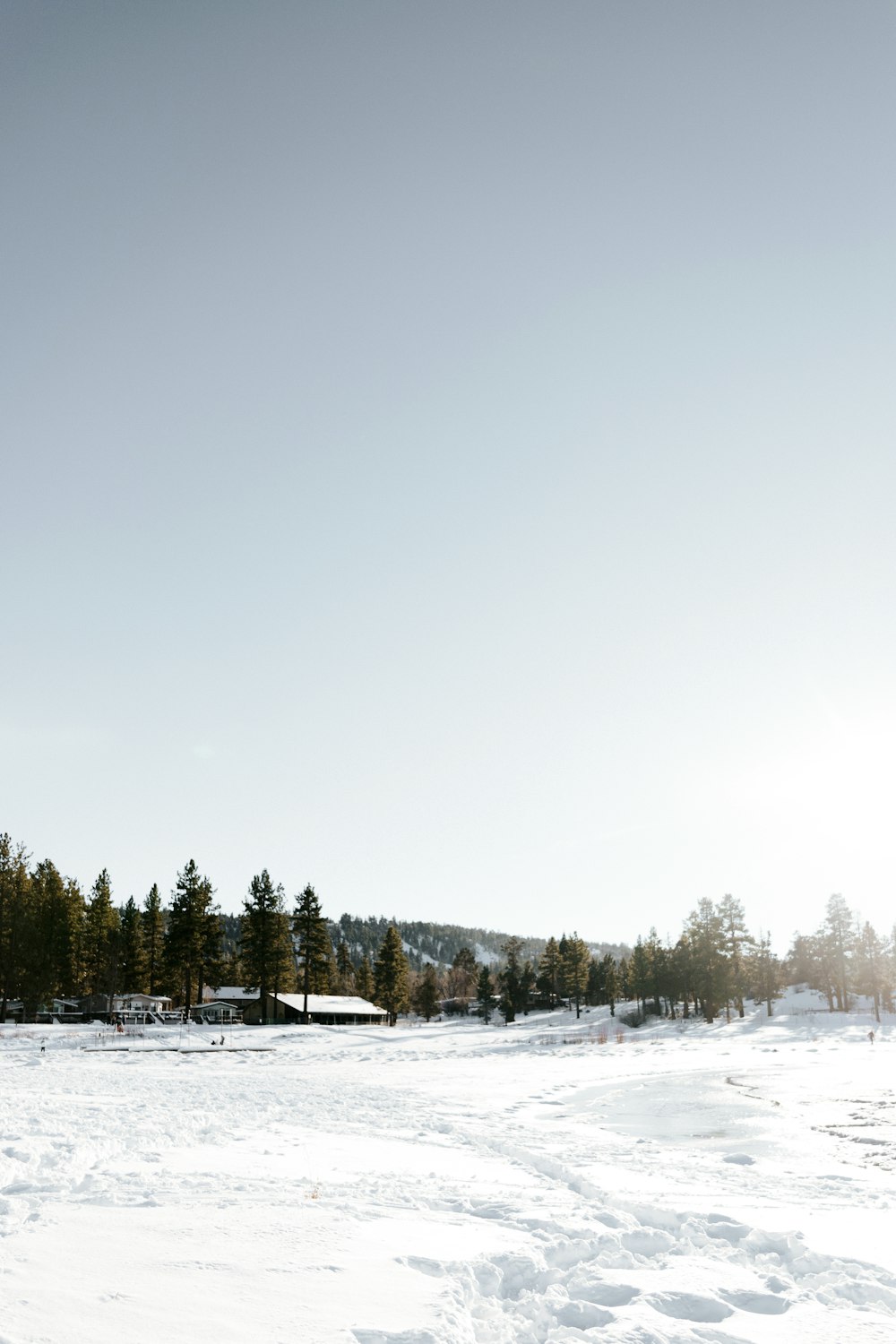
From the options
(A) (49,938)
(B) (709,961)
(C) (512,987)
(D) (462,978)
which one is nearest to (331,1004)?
(A) (49,938)

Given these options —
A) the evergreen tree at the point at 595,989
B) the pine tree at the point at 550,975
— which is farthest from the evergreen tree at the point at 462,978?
the pine tree at the point at 550,975

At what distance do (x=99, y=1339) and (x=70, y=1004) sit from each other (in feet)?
266

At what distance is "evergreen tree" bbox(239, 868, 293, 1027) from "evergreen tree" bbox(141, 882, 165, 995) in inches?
514

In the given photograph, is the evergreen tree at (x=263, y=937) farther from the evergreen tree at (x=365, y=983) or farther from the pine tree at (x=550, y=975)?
the pine tree at (x=550, y=975)

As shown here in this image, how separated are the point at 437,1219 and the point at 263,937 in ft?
239

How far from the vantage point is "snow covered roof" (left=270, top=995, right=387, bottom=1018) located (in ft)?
255

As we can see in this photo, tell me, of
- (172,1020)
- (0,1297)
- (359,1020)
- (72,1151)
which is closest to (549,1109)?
(72,1151)

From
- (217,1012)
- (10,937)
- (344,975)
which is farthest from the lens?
(344,975)

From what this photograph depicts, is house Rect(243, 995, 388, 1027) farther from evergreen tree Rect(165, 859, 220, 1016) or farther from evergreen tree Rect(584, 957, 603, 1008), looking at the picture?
evergreen tree Rect(584, 957, 603, 1008)

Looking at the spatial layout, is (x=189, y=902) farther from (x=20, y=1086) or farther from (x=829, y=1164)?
(x=829, y=1164)

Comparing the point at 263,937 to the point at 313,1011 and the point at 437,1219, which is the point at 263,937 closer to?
the point at 313,1011

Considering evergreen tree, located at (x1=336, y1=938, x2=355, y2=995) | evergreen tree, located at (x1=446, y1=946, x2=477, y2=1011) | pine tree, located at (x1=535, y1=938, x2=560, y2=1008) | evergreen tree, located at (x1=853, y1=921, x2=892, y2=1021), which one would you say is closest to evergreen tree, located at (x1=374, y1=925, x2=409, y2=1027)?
pine tree, located at (x1=535, y1=938, x2=560, y2=1008)

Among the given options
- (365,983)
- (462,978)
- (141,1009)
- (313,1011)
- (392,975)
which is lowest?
(462,978)

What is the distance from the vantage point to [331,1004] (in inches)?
3159
